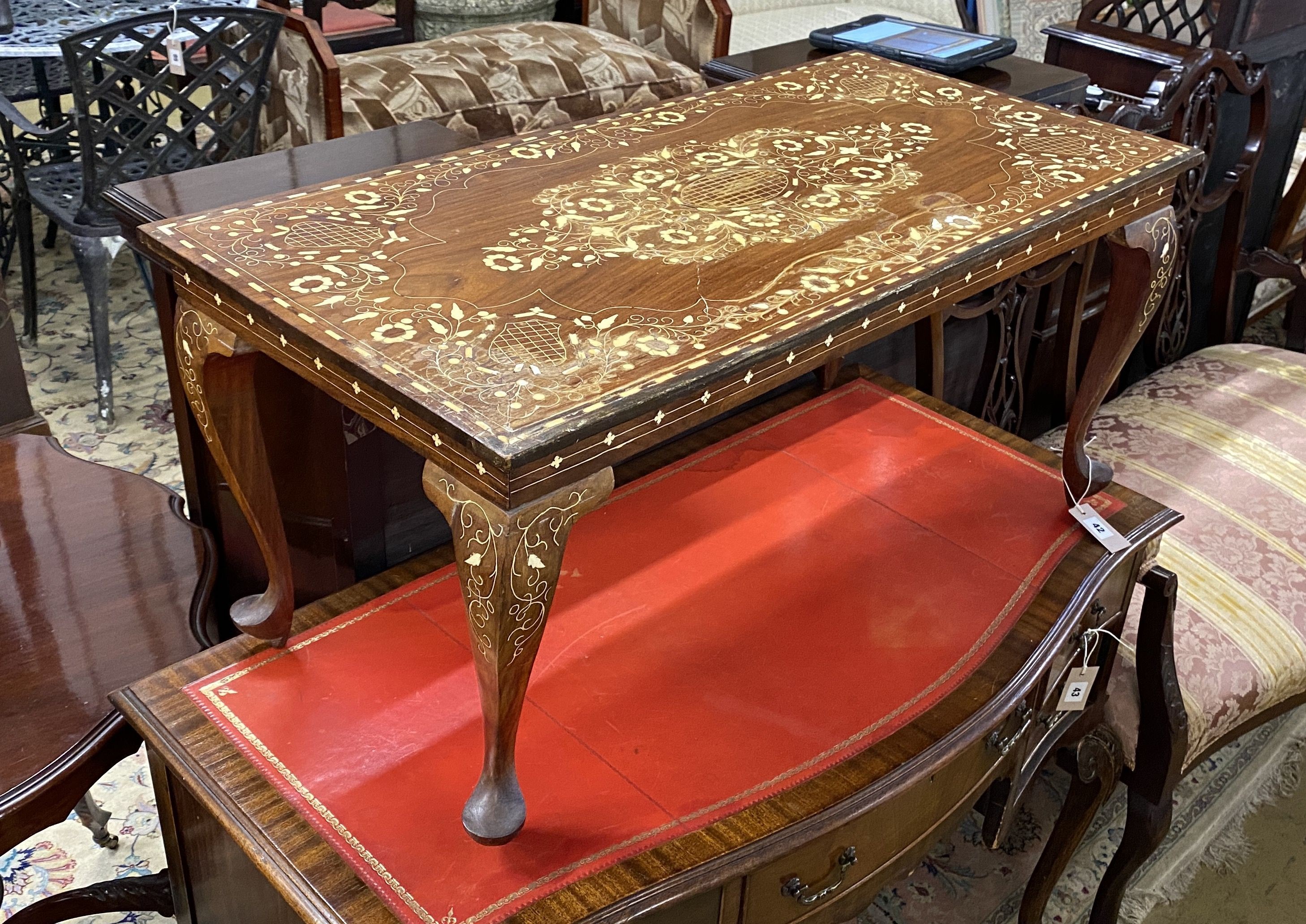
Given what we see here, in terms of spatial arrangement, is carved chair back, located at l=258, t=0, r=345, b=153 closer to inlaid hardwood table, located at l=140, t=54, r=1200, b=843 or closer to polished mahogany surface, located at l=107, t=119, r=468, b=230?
polished mahogany surface, located at l=107, t=119, r=468, b=230

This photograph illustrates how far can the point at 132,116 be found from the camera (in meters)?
→ 2.67

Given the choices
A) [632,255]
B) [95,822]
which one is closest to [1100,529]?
[632,255]

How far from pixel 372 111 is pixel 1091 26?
162 cm

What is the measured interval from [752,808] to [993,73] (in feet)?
4.48

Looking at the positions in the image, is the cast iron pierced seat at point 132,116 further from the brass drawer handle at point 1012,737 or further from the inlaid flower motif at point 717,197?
the brass drawer handle at point 1012,737

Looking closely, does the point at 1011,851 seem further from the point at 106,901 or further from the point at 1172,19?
the point at 1172,19

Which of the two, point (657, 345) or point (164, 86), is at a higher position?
point (657, 345)

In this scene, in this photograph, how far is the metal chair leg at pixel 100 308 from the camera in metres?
2.64

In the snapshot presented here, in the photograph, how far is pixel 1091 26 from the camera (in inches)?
95.1

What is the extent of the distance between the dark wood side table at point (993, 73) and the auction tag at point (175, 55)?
1.13m

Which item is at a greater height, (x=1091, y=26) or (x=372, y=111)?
(x=1091, y=26)

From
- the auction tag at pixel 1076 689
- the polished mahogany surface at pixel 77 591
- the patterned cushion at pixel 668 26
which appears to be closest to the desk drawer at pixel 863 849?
the auction tag at pixel 1076 689

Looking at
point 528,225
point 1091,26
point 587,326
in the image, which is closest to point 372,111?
point 1091,26

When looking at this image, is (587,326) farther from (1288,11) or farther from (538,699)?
(1288,11)
